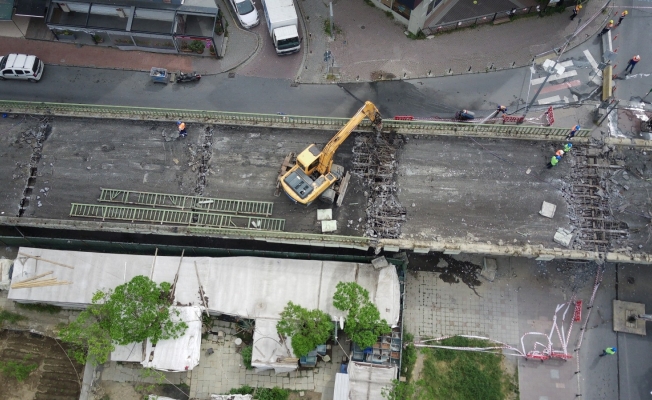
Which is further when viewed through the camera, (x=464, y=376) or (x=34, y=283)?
(x=34, y=283)

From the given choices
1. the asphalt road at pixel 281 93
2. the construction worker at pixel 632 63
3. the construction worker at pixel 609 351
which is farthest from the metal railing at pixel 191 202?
the construction worker at pixel 632 63

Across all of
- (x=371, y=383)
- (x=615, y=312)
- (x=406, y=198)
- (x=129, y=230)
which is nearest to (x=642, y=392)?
(x=615, y=312)

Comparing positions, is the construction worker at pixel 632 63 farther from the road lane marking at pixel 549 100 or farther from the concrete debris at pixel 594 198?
the concrete debris at pixel 594 198

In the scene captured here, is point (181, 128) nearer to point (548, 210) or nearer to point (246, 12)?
point (246, 12)

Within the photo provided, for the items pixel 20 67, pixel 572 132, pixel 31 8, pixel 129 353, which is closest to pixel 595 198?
pixel 572 132

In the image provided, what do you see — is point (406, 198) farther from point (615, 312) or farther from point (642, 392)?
point (642, 392)
